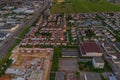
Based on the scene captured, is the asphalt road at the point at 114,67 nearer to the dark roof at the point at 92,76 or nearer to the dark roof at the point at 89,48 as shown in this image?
the dark roof at the point at 89,48

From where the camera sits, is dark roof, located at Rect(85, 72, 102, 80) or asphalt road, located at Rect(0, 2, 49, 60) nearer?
dark roof, located at Rect(85, 72, 102, 80)

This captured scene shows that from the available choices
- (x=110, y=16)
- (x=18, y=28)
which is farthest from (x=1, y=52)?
(x=110, y=16)

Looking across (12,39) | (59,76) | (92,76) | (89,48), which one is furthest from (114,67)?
(12,39)

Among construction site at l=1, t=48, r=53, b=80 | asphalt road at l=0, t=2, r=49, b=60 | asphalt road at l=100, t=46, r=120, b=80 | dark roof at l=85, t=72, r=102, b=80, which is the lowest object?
asphalt road at l=100, t=46, r=120, b=80

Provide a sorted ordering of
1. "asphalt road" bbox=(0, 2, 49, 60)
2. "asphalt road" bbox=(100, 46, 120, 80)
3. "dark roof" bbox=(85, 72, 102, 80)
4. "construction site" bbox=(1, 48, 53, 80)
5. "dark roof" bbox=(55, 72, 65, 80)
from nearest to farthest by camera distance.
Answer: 1. "dark roof" bbox=(85, 72, 102, 80)
2. "dark roof" bbox=(55, 72, 65, 80)
3. "construction site" bbox=(1, 48, 53, 80)
4. "asphalt road" bbox=(100, 46, 120, 80)
5. "asphalt road" bbox=(0, 2, 49, 60)

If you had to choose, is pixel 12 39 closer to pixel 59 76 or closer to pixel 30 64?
pixel 30 64

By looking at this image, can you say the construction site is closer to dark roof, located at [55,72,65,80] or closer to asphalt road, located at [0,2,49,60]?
dark roof, located at [55,72,65,80]

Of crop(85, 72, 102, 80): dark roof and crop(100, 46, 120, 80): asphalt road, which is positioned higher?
crop(85, 72, 102, 80): dark roof

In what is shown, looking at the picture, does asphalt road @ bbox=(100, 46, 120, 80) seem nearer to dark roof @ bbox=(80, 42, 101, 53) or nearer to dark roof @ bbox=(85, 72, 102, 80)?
dark roof @ bbox=(80, 42, 101, 53)

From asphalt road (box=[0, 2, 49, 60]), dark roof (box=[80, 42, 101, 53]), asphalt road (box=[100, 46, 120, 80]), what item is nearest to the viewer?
asphalt road (box=[100, 46, 120, 80])

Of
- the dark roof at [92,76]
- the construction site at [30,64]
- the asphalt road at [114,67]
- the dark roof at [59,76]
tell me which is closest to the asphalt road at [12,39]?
the construction site at [30,64]

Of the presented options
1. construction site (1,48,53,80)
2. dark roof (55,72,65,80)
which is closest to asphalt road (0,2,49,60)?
construction site (1,48,53,80)
